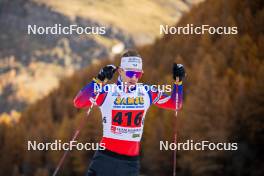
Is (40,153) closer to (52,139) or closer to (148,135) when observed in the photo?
(52,139)

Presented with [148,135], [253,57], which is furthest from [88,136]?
[253,57]

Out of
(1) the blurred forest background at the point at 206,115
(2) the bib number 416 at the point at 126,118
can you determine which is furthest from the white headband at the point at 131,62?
(1) the blurred forest background at the point at 206,115

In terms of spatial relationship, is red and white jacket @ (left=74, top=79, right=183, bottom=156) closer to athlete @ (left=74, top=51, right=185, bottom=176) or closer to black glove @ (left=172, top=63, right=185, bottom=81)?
athlete @ (left=74, top=51, right=185, bottom=176)

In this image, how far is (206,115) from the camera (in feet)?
102

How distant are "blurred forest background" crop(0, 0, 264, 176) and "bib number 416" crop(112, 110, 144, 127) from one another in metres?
22.0

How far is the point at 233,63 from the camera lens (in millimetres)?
36750

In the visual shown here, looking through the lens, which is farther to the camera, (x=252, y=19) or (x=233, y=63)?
(x=252, y=19)

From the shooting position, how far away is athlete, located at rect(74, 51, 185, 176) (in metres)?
5.58

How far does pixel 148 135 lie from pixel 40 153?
48.2 ft

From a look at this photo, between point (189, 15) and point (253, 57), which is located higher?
point (189, 15)

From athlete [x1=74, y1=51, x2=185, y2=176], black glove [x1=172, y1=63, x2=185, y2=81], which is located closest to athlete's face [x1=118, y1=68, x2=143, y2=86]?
athlete [x1=74, y1=51, x2=185, y2=176]

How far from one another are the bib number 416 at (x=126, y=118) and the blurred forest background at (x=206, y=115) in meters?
22.0
